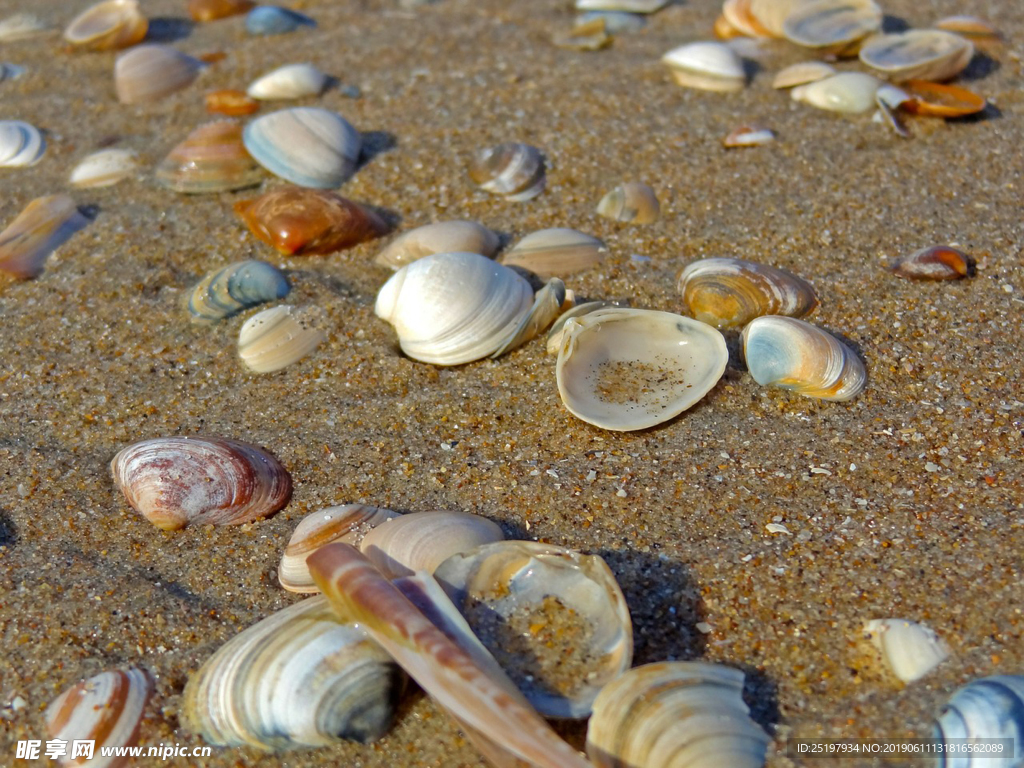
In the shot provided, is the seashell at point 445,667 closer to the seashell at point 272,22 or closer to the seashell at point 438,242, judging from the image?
the seashell at point 438,242

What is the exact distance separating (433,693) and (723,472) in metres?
0.92

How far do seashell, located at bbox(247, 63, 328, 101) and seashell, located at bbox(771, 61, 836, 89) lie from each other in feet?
6.41

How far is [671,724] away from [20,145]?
3.35 meters

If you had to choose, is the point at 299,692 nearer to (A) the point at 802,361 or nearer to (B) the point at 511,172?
(A) the point at 802,361

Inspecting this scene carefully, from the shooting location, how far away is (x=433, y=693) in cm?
141

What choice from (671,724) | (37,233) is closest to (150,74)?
(37,233)

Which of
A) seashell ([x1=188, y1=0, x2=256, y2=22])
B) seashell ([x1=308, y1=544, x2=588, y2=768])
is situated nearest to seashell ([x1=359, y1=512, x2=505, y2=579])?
seashell ([x1=308, y1=544, x2=588, y2=768])

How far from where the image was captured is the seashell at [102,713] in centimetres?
150

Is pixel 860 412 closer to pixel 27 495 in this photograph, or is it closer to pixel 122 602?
pixel 122 602

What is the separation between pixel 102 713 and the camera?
153 cm

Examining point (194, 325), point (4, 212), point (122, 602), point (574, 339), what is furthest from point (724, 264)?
point (4, 212)

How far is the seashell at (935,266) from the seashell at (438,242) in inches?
50.5

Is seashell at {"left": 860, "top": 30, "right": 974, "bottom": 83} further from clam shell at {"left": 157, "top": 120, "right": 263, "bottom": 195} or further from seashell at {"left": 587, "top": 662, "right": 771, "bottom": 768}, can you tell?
seashell at {"left": 587, "top": 662, "right": 771, "bottom": 768}

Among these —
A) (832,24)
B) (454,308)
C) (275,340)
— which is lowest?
(275,340)
